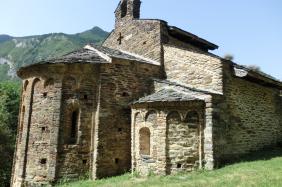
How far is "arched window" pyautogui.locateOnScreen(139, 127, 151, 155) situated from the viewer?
1084 cm

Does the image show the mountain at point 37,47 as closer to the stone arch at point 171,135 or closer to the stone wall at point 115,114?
the stone wall at point 115,114

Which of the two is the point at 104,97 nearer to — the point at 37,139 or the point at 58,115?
the point at 58,115

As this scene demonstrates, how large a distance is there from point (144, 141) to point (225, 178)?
11.5 feet

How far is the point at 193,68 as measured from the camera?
11922 millimetres

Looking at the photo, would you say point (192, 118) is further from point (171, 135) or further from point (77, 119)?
point (77, 119)

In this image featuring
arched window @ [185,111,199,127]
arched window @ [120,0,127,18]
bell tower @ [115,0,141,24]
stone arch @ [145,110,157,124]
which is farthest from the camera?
arched window @ [120,0,127,18]

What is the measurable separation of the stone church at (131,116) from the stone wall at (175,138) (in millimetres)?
32

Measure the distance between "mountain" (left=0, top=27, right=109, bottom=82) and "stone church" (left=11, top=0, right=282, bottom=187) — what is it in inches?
2782

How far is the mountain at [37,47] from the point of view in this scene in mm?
84662

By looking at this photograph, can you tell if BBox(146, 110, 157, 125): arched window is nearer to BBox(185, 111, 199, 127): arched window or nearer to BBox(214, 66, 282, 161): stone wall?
BBox(185, 111, 199, 127): arched window

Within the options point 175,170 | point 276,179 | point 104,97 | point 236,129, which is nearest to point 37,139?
point 104,97

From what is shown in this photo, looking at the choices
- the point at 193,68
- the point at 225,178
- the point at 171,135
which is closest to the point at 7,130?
the point at 193,68

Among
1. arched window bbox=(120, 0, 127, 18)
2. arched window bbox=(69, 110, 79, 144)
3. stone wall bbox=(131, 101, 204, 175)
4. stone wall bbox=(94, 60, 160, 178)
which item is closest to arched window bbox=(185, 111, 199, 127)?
stone wall bbox=(131, 101, 204, 175)

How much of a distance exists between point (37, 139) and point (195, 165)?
5.89 m
